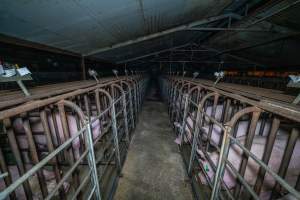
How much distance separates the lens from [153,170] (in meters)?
2.56

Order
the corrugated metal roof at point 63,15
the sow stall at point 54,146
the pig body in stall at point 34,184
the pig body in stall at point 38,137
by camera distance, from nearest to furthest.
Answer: the sow stall at point 54,146 < the corrugated metal roof at point 63,15 < the pig body in stall at point 34,184 < the pig body in stall at point 38,137

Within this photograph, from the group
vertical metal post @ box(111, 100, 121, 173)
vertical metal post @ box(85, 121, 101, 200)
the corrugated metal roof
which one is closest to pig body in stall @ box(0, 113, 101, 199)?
vertical metal post @ box(111, 100, 121, 173)

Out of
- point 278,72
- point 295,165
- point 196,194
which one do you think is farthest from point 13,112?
point 278,72

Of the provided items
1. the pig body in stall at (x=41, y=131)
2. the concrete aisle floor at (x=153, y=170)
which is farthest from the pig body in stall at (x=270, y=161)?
the pig body in stall at (x=41, y=131)

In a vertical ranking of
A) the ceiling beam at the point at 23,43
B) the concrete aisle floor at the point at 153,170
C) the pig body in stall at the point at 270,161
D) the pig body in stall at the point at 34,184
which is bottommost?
the concrete aisle floor at the point at 153,170

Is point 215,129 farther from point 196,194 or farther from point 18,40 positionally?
point 18,40

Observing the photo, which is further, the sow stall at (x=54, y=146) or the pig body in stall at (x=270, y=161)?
the pig body in stall at (x=270, y=161)

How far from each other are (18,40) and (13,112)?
68.3 inches

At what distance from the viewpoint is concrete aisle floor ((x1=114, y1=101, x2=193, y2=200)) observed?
2123mm

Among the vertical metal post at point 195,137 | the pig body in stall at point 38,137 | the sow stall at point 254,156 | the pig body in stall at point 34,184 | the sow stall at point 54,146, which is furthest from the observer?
the vertical metal post at point 195,137


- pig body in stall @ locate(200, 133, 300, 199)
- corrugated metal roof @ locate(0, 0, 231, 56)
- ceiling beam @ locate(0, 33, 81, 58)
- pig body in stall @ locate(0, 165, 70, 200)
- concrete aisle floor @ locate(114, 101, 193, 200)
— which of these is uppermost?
corrugated metal roof @ locate(0, 0, 231, 56)

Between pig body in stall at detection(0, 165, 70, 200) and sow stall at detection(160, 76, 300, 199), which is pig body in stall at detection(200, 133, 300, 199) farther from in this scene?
pig body in stall at detection(0, 165, 70, 200)

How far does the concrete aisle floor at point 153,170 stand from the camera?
2123 mm

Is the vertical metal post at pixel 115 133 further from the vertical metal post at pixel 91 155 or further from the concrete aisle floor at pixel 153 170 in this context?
the vertical metal post at pixel 91 155
